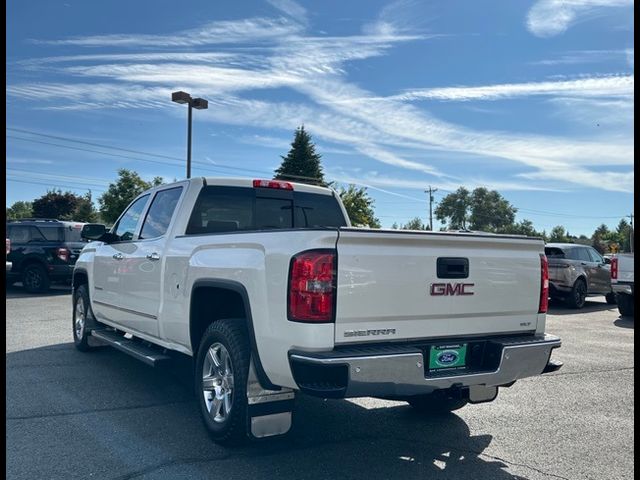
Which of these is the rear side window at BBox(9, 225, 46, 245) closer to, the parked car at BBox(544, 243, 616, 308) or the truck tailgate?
the parked car at BBox(544, 243, 616, 308)

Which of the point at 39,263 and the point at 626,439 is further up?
the point at 39,263

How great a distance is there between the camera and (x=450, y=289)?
3.96 metres

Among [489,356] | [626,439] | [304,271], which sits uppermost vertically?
[304,271]

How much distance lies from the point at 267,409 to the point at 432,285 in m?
1.38

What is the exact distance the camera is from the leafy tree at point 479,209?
300 feet

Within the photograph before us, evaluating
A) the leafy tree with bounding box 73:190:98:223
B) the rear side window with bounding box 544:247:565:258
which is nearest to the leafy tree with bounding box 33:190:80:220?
the leafy tree with bounding box 73:190:98:223

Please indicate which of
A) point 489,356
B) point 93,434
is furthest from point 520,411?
point 93,434

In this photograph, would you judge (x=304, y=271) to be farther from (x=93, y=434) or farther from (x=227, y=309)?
(x=93, y=434)

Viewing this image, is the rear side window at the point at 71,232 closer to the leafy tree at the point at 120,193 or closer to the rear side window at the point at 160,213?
the rear side window at the point at 160,213

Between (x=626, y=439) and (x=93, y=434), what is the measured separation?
4219mm

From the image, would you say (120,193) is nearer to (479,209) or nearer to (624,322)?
(624,322)

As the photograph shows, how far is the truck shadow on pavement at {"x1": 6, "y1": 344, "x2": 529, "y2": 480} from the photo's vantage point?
387 cm

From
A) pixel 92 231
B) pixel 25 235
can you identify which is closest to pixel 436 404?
pixel 92 231

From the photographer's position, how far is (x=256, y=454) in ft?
13.5
